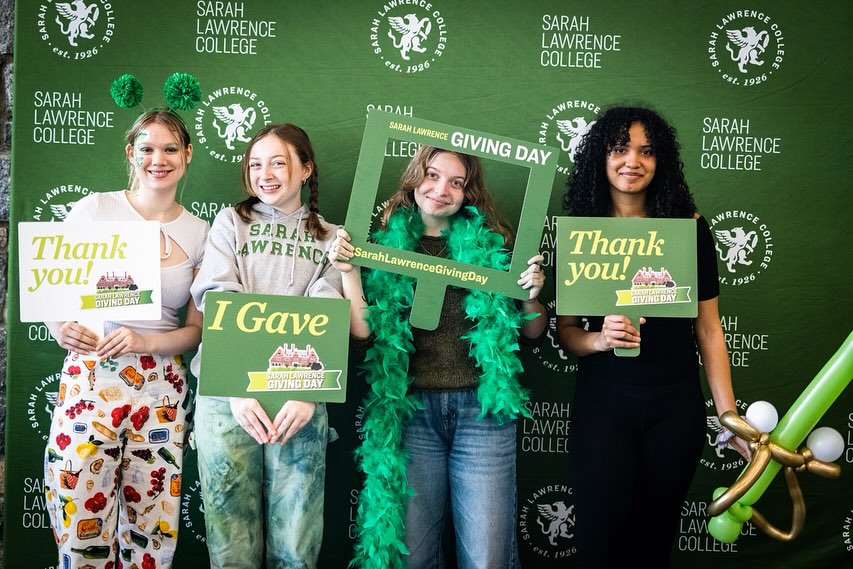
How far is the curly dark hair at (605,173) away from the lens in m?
1.66

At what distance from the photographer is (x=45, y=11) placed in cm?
209

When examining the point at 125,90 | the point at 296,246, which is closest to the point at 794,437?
the point at 296,246

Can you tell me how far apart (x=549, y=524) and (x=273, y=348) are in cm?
115

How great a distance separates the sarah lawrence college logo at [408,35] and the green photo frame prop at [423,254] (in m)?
0.56

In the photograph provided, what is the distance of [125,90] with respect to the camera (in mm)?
1693

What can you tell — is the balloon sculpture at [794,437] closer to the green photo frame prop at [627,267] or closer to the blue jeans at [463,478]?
the green photo frame prop at [627,267]

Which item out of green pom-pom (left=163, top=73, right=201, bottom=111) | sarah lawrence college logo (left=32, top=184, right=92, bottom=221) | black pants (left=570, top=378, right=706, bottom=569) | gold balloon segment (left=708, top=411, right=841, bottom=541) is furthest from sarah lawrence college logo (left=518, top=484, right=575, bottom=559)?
sarah lawrence college logo (left=32, top=184, right=92, bottom=221)

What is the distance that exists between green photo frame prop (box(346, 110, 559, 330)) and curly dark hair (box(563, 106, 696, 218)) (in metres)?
0.12

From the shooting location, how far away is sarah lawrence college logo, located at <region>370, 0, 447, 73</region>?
2.12m

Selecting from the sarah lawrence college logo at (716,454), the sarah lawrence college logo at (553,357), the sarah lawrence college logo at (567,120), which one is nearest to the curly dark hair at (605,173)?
the sarah lawrence college logo at (567,120)

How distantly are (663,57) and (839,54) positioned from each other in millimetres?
537

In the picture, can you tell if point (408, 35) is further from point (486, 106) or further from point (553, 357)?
point (553, 357)

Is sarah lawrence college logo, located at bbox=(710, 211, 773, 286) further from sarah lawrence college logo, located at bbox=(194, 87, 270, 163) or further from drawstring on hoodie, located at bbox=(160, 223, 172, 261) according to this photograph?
drawstring on hoodie, located at bbox=(160, 223, 172, 261)

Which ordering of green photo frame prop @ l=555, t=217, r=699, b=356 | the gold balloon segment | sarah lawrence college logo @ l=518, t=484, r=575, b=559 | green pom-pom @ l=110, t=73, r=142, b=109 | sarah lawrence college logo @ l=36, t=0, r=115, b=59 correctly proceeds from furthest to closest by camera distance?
sarah lawrence college logo @ l=518, t=484, r=575, b=559 < sarah lawrence college logo @ l=36, t=0, r=115, b=59 < green pom-pom @ l=110, t=73, r=142, b=109 < green photo frame prop @ l=555, t=217, r=699, b=356 < the gold balloon segment
